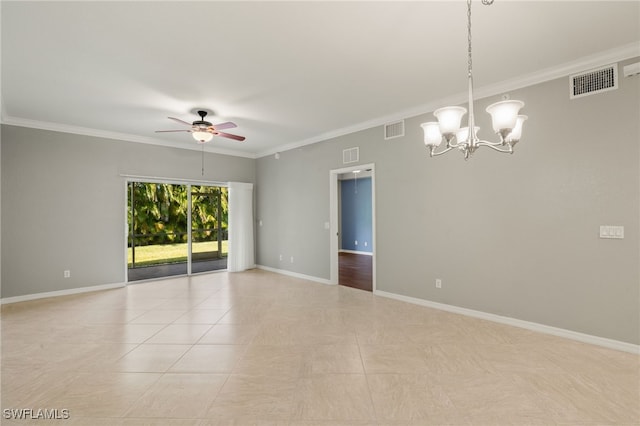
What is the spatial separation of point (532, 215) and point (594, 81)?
150cm

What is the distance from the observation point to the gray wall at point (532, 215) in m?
2.96

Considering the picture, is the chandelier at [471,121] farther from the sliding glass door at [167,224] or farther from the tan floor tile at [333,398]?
the sliding glass door at [167,224]

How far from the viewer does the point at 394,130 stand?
4.82 metres

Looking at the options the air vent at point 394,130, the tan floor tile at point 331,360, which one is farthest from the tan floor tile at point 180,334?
the air vent at point 394,130

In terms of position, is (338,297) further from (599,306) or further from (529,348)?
(599,306)

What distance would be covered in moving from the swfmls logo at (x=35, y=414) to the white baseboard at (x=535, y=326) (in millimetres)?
4099

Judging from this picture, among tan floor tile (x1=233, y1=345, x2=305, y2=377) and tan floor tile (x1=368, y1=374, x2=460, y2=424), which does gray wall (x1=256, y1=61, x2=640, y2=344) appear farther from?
tan floor tile (x1=233, y1=345, x2=305, y2=377)

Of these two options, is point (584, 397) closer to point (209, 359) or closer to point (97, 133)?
point (209, 359)

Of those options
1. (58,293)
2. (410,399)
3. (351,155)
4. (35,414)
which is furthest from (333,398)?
(58,293)

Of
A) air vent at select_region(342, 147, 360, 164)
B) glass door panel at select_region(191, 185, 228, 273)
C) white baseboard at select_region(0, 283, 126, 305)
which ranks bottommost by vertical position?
white baseboard at select_region(0, 283, 126, 305)

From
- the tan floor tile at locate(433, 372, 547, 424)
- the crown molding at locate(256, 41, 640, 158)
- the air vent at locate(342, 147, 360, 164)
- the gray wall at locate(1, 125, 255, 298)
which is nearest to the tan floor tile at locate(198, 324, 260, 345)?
the tan floor tile at locate(433, 372, 547, 424)

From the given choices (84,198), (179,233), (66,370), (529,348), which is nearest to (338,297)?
(529,348)

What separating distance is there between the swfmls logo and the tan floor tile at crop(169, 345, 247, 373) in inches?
29.5

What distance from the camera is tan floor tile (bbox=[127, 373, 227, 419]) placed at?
82.6 inches
